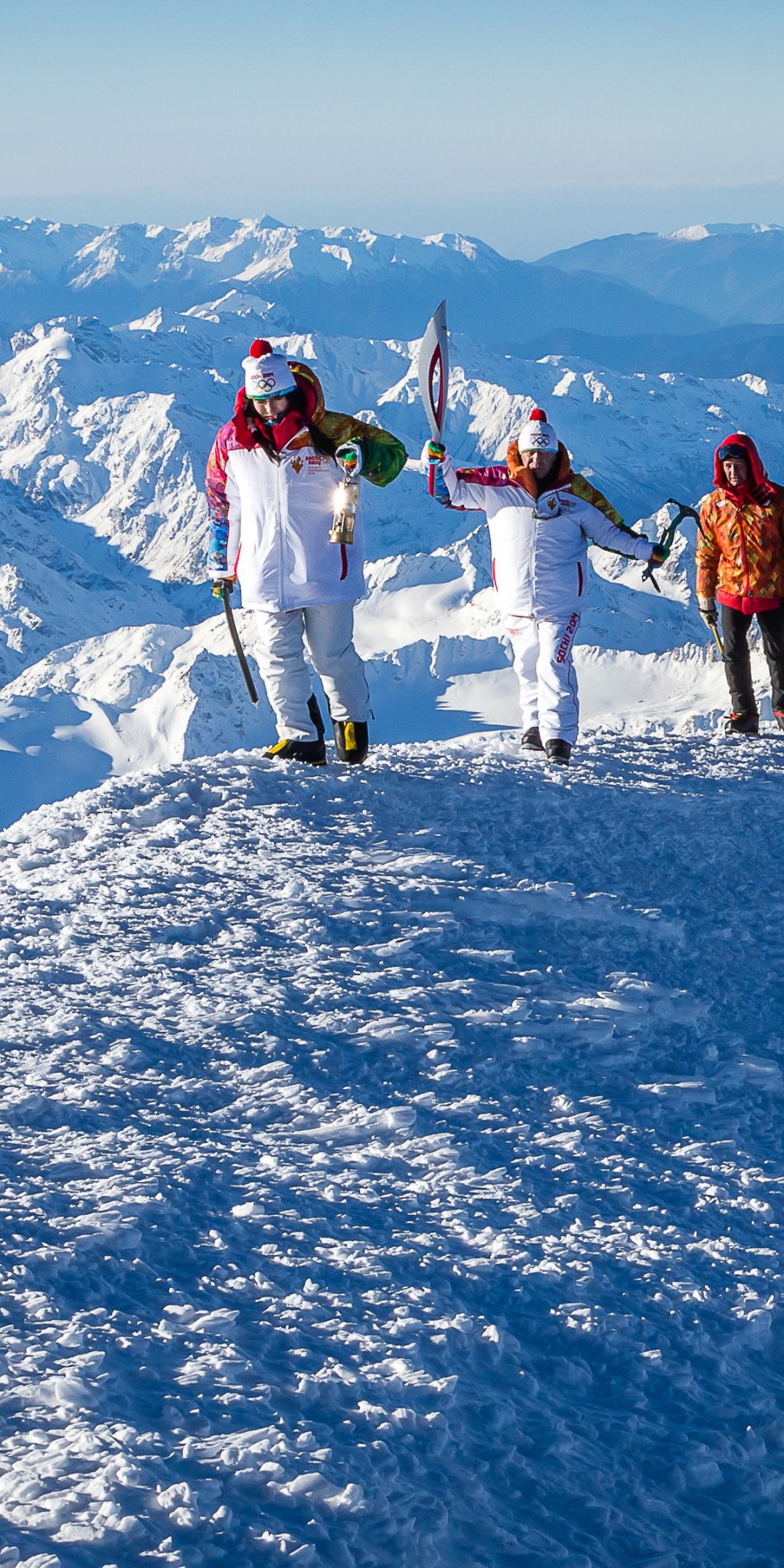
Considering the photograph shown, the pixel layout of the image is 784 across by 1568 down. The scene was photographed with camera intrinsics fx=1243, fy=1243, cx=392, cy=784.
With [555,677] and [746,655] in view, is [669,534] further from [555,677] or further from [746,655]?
[555,677]

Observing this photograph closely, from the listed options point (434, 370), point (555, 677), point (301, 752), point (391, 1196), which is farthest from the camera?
point (555, 677)

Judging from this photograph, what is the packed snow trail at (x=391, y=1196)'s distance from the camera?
298cm

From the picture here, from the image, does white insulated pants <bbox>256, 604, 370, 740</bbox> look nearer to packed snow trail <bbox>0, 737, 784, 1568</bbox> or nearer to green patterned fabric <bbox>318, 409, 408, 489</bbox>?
green patterned fabric <bbox>318, 409, 408, 489</bbox>

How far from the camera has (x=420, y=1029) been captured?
16.5 feet

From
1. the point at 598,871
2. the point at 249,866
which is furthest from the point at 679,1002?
the point at 249,866

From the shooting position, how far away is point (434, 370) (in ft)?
27.8

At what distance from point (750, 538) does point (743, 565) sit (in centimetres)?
21

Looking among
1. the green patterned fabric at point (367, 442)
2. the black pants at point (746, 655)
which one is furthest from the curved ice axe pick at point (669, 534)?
the green patterned fabric at point (367, 442)

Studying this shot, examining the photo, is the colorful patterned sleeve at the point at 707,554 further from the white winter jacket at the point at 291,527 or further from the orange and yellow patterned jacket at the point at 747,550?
the white winter jacket at the point at 291,527

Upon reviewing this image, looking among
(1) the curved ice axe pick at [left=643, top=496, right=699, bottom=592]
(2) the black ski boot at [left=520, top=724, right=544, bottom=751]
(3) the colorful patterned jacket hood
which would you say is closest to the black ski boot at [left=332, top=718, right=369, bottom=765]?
(2) the black ski boot at [left=520, top=724, right=544, bottom=751]

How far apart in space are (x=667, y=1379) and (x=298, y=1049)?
197cm

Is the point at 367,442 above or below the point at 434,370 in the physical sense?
below

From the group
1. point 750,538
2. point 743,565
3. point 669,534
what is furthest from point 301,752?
point 750,538

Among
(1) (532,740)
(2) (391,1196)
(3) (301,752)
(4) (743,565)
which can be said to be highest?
(4) (743,565)
